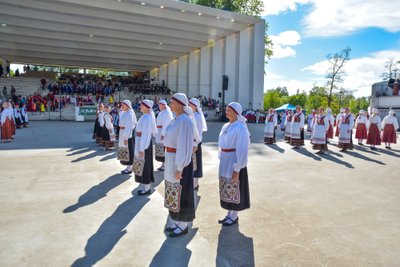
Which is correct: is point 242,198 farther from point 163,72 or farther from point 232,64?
point 163,72

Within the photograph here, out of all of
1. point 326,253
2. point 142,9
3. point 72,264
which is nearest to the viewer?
point 72,264

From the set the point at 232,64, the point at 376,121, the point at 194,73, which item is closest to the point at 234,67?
the point at 232,64

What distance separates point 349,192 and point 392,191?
92 centimetres

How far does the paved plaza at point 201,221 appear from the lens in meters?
3.24

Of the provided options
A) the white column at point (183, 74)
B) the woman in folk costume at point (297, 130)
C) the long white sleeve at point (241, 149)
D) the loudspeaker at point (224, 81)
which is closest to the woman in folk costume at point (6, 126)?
the long white sleeve at point (241, 149)

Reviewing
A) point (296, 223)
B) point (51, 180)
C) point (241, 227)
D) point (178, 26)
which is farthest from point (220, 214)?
point (178, 26)

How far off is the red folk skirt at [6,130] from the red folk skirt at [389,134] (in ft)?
50.1

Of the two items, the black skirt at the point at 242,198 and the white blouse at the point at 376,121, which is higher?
the white blouse at the point at 376,121

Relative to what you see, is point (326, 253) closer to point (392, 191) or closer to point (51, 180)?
point (392, 191)

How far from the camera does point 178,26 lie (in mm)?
28266

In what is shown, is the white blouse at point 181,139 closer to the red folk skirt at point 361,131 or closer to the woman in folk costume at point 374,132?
the woman in folk costume at point 374,132

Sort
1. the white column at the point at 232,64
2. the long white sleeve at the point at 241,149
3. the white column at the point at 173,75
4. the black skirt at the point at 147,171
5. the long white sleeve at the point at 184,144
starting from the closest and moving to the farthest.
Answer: the long white sleeve at the point at 184,144, the long white sleeve at the point at 241,149, the black skirt at the point at 147,171, the white column at the point at 232,64, the white column at the point at 173,75

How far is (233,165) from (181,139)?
2.89 ft

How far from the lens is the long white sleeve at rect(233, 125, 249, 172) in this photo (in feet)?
12.8
